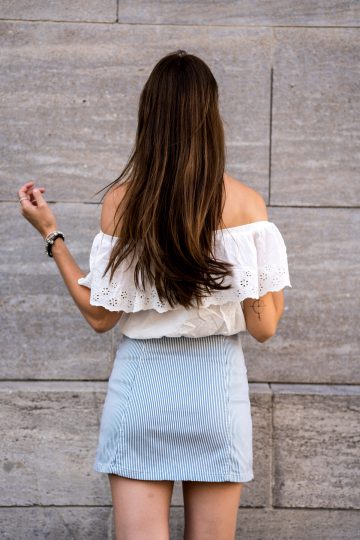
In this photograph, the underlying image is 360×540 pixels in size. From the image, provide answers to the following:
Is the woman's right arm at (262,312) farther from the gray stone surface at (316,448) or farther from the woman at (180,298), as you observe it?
the gray stone surface at (316,448)

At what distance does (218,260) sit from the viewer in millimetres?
2604

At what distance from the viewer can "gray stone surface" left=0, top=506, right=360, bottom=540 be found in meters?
4.25

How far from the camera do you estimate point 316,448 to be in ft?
13.9

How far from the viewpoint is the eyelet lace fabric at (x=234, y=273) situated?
103 inches

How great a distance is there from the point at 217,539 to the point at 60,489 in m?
1.79

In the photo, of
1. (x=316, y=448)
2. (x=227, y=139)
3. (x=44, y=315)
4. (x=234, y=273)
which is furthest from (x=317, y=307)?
(x=234, y=273)

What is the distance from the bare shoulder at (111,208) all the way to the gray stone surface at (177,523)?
2.10m

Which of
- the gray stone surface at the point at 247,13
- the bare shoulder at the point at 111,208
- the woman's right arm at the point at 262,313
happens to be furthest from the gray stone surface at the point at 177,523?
the gray stone surface at the point at 247,13

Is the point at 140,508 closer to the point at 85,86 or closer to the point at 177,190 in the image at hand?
the point at 177,190

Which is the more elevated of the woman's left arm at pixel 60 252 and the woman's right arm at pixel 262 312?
the woman's left arm at pixel 60 252

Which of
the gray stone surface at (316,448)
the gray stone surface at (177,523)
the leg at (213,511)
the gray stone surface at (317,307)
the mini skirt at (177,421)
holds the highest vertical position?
the mini skirt at (177,421)

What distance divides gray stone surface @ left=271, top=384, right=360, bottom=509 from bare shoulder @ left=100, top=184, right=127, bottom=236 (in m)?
1.87

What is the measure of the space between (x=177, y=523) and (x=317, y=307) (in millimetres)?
1302

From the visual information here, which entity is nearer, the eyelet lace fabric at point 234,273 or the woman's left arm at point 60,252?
the eyelet lace fabric at point 234,273
